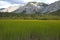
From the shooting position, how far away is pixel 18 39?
6.73m

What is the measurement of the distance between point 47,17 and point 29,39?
17.1 feet

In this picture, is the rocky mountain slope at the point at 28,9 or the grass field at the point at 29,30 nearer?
the grass field at the point at 29,30

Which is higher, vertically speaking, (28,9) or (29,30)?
(28,9)

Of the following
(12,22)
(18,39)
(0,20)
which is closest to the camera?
(18,39)

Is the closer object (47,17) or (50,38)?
(50,38)

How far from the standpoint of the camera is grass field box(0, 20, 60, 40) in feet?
23.4

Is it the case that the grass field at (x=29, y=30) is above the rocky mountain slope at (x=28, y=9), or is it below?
below

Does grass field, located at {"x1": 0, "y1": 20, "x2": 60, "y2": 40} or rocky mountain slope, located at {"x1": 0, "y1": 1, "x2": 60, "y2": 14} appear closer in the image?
grass field, located at {"x1": 0, "y1": 20, "x2": 60, "y2": 40}

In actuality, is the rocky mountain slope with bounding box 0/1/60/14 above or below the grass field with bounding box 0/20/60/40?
above

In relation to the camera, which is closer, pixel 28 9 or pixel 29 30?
pixel 29 30

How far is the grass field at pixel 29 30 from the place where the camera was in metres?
7.14

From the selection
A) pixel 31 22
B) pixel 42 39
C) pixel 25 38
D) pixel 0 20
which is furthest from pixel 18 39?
pixel 31 22

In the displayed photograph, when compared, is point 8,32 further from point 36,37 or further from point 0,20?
point 0,20

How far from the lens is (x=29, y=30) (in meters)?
8.41
